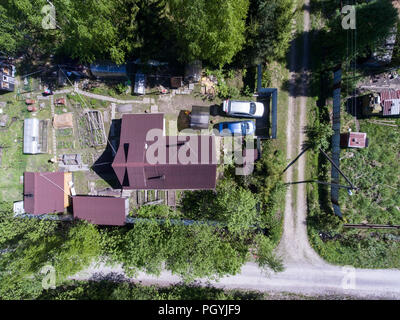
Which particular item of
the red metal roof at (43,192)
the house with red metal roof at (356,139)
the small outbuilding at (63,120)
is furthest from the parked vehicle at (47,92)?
the house with red metal roof at (356,139)

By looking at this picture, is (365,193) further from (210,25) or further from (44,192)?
(44,192)

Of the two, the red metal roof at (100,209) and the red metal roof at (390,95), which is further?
the red metal roof at (100,209)

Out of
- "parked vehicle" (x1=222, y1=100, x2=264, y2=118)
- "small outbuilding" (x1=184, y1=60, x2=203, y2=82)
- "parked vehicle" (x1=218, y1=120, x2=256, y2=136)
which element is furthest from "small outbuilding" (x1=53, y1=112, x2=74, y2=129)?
"parked vehicle" (x1=222, y1=100, x2=264, y2=118)

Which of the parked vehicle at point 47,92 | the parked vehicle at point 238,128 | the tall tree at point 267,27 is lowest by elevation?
the parked vehicle at point 238,128

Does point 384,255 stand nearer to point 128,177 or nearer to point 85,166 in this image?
point 128,177

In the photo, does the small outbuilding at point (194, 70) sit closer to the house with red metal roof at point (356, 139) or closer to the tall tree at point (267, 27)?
the tall tree at point (267, 27)

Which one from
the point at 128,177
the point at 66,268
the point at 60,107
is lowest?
the point at 66,268

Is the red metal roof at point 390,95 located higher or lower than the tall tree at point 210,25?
lower

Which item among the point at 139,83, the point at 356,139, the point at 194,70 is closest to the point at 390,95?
the point at 356,139
